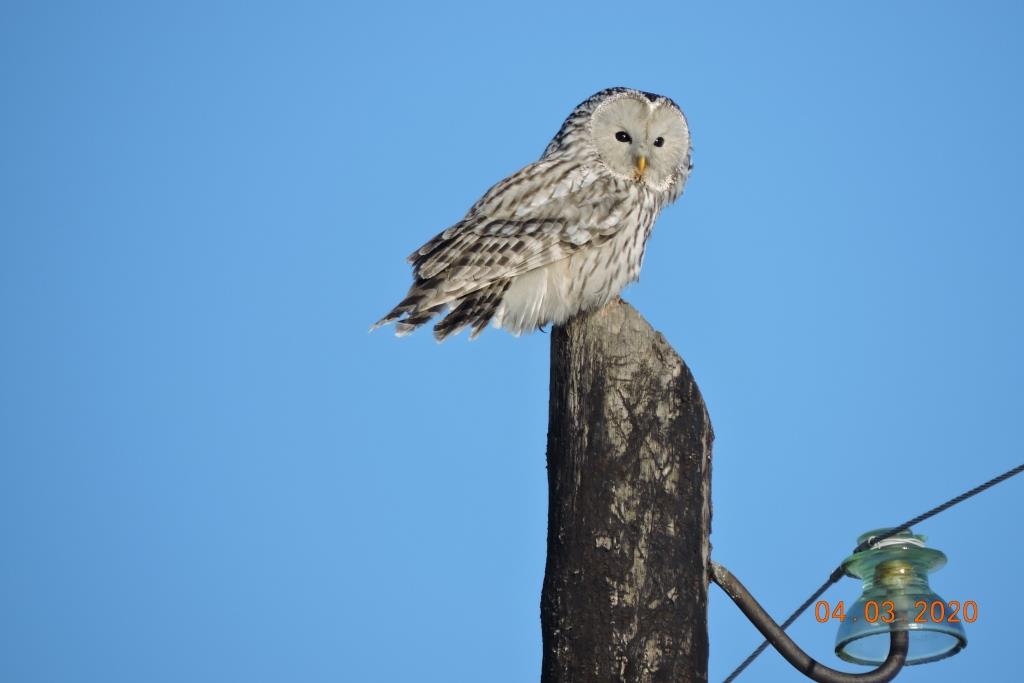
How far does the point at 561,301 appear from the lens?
6285 millimetres

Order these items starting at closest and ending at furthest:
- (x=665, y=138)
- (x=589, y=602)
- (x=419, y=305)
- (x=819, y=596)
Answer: (x=589, y=602) < (x=819, y=596) < (x=419, y=305) < (x=665, y=138)

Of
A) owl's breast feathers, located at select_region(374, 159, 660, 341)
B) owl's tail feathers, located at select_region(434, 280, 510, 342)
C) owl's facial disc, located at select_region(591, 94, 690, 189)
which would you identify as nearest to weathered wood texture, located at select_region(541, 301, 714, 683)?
owl's breast feathers, located at select_region(374, 159, 660, 341)

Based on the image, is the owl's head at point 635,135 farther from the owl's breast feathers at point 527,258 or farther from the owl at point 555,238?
the owl's breast feathers at point 527,258

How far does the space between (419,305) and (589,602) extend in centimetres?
223

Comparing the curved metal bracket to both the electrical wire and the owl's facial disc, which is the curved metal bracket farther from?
the owl's facial disc

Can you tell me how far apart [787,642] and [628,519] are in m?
0.74

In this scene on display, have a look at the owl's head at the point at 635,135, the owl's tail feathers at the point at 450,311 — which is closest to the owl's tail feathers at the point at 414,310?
the owl's tail feathers at the point at 450,311

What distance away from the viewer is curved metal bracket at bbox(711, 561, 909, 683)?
4387 mm

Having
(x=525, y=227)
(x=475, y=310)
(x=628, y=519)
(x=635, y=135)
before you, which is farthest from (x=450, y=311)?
(x=628, y=519)

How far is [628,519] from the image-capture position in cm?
427

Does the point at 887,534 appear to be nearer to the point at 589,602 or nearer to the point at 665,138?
the point at 589,602

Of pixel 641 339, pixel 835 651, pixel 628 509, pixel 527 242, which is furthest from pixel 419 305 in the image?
pixel 835 651

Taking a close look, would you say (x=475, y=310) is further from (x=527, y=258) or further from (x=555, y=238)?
(x=555, y=238)

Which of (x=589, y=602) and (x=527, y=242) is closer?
(x=589, y=602)
